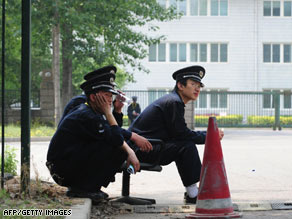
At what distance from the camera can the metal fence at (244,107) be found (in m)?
36.1

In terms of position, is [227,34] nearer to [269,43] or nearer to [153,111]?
[269,43]

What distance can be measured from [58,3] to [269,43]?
21595 millimetres

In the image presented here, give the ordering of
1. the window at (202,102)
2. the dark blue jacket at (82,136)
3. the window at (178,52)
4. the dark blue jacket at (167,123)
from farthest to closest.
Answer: the window at (178,52) < the window at (202,102) < the dark blue jacket at (167,123) < the dark blue jacket at (82,136)

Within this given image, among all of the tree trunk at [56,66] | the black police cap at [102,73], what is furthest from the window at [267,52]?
the black police cap at [102,73]

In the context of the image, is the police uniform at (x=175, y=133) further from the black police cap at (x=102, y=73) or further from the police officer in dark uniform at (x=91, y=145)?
the black police cap at (x=102, y=73)

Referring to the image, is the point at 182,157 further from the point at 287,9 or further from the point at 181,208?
the point at 287,9

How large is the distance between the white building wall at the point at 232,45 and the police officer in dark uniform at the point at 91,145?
37.8 m

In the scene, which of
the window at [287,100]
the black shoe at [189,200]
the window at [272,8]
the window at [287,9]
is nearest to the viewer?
the black shoe at [189,200]

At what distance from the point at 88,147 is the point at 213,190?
4.37 ft

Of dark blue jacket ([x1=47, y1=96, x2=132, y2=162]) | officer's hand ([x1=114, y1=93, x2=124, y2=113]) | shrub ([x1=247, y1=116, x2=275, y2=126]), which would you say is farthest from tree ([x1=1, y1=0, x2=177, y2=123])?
dark blue jacket ([x1=47, y1=96, x2=132, y2=162])

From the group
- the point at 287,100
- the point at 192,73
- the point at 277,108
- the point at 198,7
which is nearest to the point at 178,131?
the point at 192,73

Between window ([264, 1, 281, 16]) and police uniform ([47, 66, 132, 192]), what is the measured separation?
132 feet

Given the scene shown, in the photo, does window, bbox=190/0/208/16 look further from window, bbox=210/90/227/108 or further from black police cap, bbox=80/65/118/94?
black police cap, bbox=80/65/118/94

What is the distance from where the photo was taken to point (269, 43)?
4544 cm
